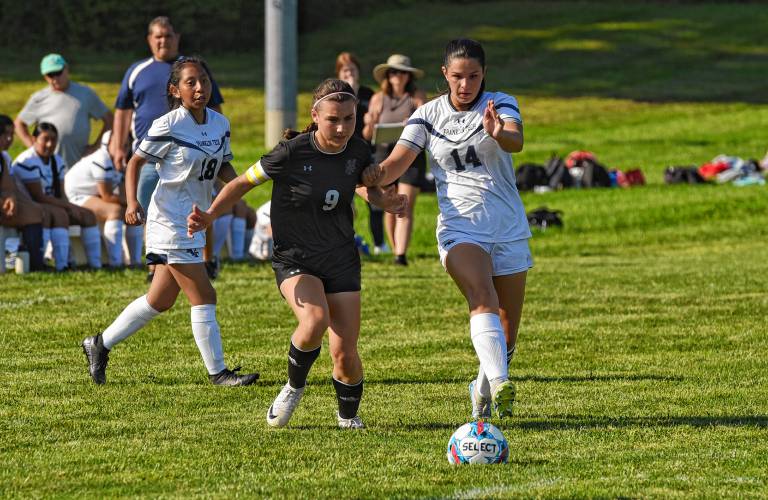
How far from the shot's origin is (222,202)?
316 inches

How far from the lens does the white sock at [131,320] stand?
377 inches

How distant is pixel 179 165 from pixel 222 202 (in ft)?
4.65

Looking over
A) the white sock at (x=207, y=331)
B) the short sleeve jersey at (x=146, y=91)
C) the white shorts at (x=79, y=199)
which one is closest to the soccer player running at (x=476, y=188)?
the white sock at (x=207, y=331)

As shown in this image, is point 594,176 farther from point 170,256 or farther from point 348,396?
point 348,396

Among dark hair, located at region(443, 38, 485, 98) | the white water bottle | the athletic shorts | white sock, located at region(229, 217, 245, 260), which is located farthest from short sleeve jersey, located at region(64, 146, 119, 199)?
dark hair, located at region(443, 38, 485, 98)

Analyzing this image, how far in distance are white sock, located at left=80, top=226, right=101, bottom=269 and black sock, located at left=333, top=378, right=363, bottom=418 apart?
26.4 feet

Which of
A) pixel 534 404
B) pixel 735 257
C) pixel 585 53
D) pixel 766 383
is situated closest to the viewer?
pixel 534 404

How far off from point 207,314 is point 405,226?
669 centimetres

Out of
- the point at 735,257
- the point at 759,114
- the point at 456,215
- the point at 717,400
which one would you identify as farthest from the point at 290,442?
the point at 759,114

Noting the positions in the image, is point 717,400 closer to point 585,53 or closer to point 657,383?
point 657,383

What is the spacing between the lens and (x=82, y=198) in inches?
631

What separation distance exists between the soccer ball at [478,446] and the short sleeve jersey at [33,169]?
913cm

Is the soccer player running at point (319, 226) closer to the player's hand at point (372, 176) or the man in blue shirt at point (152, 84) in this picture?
the player's hand at point (372, 176)

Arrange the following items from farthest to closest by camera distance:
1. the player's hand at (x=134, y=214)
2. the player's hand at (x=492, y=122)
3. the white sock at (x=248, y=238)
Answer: the white sock at (x=248, y=238) < the player's hand at (x=134, y=214) < the player's hand at (x=492, y=122)
